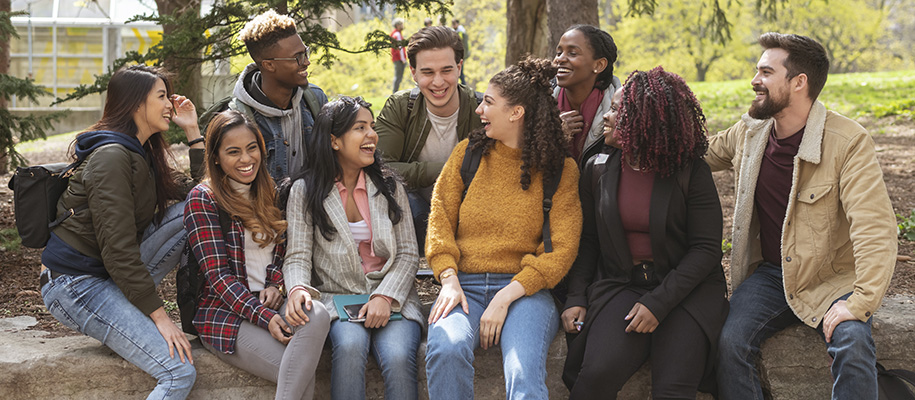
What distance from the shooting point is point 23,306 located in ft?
15.0

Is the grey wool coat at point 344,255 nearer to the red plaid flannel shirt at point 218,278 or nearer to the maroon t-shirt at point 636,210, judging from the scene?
the red plaid flannel shirt at point 218,278

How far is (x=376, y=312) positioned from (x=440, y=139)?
1.27 meters

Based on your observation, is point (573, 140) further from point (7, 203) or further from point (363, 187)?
point (7, 203)

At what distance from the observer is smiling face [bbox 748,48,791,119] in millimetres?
3383

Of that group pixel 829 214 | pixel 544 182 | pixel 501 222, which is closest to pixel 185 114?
pixel 501 222

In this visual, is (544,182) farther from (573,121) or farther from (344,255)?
(344,255)

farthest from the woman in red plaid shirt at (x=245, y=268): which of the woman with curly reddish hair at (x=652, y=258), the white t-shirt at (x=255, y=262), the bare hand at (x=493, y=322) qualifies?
the woman with curly reddish hair at (x=652, y=258)

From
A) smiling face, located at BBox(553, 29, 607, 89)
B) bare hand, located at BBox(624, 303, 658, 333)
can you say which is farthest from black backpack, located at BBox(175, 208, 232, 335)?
smiling face, located at BBox(553, 29, 607, 89)

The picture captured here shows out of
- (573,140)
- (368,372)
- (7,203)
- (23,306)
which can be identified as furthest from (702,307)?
(7,203)

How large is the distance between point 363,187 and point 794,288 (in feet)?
6.48

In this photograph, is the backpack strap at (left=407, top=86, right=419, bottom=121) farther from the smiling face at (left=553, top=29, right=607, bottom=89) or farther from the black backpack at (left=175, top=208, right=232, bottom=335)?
the black backpack at (left=175, top=208, right=232, bottom=335)

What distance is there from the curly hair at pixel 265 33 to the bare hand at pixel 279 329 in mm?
1600

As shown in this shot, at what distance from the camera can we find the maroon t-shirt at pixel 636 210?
132 inches

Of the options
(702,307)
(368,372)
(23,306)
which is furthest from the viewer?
(23,306)
